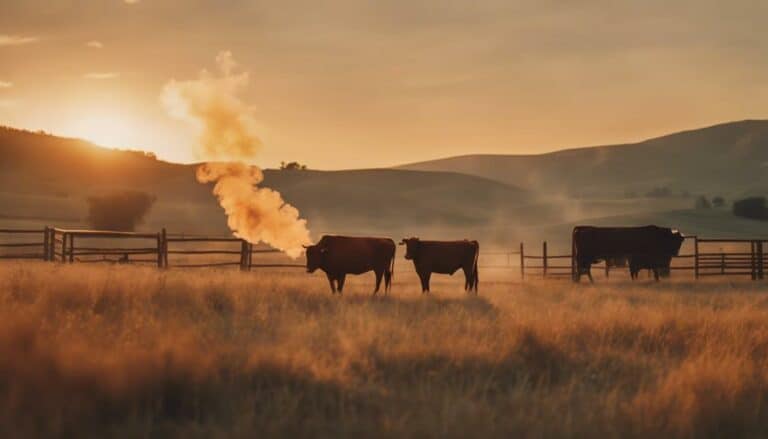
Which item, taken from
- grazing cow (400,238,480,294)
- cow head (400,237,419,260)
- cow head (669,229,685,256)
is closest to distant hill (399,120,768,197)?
cow head (669,229,685,256)

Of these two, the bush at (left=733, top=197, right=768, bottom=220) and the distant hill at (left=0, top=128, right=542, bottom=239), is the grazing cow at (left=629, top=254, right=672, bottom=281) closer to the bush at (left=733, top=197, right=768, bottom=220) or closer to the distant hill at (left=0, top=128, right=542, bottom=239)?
the distant hill at (left=0, top=128, right=542, bottom=239)

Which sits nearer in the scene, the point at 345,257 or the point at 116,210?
the point at 345,257

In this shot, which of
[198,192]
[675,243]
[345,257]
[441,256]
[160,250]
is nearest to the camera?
[345,257]

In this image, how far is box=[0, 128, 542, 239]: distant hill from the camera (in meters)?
77.1

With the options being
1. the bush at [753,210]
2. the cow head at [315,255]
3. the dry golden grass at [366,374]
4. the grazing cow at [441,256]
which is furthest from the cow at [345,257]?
the bush at [753,210]

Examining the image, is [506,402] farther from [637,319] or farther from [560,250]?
[560,250]

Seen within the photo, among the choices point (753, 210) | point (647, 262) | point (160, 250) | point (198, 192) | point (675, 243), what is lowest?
point (647, 262)

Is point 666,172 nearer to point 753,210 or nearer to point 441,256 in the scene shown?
point 753,210

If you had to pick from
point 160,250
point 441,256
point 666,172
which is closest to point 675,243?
point 441,256

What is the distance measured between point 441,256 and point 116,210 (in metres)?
44.3

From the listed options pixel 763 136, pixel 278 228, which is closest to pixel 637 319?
pixel 278 228

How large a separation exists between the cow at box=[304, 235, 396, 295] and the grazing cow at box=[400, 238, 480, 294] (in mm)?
1029

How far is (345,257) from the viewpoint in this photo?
18859 mm

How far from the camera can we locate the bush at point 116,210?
59.6 metres
